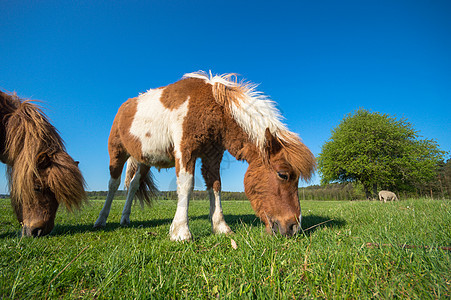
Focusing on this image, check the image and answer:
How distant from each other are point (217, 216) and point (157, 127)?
1.87 metres

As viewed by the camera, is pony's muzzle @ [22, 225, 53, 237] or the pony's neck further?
the pony's neck

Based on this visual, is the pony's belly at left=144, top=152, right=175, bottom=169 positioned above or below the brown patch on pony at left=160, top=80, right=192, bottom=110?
below

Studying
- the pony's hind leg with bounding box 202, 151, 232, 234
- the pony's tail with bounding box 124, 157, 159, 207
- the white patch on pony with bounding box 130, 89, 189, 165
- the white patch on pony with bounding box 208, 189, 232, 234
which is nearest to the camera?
the white patch on pony with bounding box 130, 89, 189, 165

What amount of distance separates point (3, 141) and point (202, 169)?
3401mm

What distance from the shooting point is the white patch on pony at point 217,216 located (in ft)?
11.5

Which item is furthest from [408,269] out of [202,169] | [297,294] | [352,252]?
[202,169]

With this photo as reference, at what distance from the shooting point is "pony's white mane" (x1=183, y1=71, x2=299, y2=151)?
132 inches

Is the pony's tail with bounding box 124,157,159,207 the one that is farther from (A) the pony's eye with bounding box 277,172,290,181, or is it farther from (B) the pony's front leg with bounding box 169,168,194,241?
(A) the pony's eye with bounding box 277,172,290,181

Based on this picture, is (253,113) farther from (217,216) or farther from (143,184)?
(143,184)

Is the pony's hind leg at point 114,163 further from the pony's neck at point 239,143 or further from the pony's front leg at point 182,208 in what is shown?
the pony's neck at point 239,143

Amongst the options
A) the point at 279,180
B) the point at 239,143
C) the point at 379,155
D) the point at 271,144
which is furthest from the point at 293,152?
the point at 379,155

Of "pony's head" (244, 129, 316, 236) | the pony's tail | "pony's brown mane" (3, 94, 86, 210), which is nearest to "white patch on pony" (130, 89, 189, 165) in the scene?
"pony's brown mane" (3, 94, 86, 210)

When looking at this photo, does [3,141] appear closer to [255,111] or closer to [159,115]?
[159,115]

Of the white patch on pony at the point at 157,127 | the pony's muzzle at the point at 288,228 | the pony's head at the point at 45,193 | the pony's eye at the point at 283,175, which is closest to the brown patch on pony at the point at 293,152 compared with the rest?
the pony's eye at the point at 283,175
